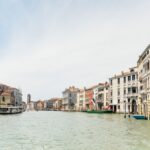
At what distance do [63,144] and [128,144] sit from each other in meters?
3.95

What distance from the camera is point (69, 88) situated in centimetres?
18162

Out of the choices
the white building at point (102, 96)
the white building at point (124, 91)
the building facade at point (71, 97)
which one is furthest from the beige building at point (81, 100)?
the white building at point (124, 91)

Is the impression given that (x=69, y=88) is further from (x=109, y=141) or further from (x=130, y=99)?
(x=109, y=141)

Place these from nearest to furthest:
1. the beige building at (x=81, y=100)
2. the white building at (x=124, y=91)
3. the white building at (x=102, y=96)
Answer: the white building at (x=124, y=91) < the white building at (x=102, y=96) < the beige building at (x=81, y=100)

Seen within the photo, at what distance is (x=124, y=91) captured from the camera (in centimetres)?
8712

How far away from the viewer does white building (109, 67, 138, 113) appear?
271 ft

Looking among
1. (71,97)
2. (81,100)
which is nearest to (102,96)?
(81,100)

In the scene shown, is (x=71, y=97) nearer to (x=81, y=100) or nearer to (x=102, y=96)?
(x=81, y=100)

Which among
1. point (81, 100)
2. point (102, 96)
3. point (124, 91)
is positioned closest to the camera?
point (124, 91)

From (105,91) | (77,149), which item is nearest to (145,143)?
(77,149)

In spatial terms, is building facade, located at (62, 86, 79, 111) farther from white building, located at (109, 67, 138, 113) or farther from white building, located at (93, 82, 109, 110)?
white building, located at (109, 67, 138, 113)

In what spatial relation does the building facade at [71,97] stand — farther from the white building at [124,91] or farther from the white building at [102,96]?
the white building at [124,91]

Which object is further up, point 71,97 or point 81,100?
point 71,97

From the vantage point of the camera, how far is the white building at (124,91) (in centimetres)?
8262
